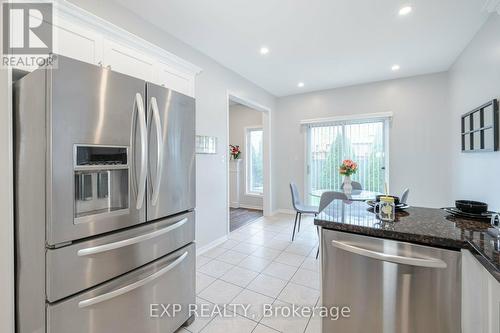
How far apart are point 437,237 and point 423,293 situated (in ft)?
0.98

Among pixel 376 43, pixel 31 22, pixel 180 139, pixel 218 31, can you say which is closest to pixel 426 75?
pixel 376 43

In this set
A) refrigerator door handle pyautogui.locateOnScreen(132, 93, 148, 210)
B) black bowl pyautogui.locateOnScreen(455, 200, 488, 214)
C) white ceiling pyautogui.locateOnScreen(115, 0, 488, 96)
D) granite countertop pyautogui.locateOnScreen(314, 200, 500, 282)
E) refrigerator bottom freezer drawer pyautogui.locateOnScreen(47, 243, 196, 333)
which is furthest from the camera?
white ceiling pyautogui.locateOnScreen(115, 0, 488, 96)

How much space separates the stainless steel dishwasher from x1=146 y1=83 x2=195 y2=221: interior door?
1.03 metres

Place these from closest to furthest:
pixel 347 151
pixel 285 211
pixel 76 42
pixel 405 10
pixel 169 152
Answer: pixel 169 152, pixel 76 42, pixel 405 10, pixel 347 151, pixel 285 211

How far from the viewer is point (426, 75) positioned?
390 centimetres

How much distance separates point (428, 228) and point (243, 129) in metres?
5.11

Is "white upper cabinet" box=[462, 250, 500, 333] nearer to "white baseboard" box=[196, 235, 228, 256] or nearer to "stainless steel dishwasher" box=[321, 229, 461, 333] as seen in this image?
"stainless steel dishwasher" box=[321, 229, 461, 333]

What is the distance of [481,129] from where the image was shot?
2.47m

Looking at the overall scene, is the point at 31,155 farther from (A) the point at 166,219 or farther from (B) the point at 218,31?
(B) the point at 218,31

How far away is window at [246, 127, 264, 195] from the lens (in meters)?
6.00

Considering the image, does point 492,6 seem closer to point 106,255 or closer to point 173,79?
point 173,79

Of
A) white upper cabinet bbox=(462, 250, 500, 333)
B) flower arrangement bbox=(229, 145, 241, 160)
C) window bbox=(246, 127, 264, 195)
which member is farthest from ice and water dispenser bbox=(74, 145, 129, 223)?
window bbox=(246, 127, 264, 195)

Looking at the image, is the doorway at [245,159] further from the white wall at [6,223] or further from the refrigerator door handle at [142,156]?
the white wall at [6,223]

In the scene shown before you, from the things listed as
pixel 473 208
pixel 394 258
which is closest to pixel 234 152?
pixel 473 208
